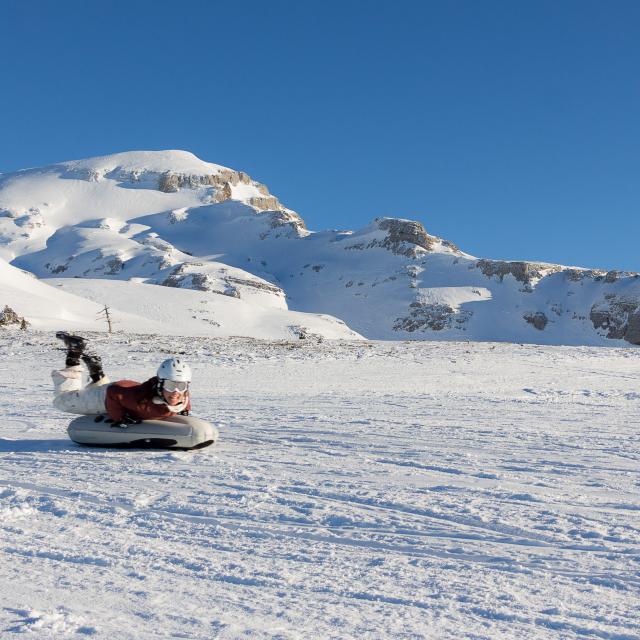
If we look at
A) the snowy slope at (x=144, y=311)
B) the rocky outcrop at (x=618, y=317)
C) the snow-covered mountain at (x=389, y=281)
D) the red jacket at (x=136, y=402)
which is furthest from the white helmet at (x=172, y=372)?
the rocky outcrop at (x=618, y=317)

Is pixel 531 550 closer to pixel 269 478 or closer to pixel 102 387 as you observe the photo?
pixel 269 478

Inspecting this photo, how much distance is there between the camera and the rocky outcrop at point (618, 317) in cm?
13150

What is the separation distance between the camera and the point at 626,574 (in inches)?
171

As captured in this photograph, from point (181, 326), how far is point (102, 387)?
4191 cm

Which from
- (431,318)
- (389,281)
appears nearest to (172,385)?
(431,318)

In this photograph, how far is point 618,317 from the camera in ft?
443

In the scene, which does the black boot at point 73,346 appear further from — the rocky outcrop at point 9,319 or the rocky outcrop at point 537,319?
the rocky outcrop at point 537,319

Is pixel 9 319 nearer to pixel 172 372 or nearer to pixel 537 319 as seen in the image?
pixel 172 372

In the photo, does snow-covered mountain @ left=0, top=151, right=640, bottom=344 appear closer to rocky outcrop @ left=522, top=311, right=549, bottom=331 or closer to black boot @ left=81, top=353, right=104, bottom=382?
rocky outcrop @ left=522, top=311, right=549, bottom=331

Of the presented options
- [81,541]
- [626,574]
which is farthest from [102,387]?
[626,574]

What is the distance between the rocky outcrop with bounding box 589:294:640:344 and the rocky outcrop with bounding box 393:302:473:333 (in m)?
25.8

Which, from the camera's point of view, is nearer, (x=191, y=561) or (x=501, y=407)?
(x=191, y=561)

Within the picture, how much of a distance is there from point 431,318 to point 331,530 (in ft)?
425

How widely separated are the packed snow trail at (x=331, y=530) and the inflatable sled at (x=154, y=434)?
177mm
